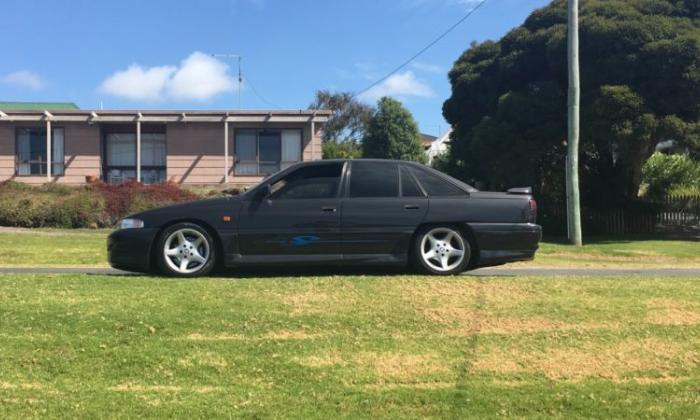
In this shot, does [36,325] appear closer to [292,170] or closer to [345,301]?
[345,301]

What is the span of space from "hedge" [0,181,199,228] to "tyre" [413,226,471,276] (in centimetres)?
1418

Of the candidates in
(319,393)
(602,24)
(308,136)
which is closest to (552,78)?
(602,24)

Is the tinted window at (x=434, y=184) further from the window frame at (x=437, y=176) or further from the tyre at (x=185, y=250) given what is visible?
the tyre at (x=185, y=250)

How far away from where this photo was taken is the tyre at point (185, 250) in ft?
24.3

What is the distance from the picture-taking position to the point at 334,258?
747 cm

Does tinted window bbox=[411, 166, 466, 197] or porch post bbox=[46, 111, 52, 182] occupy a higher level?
porch post bbox=[46, 111, 52, 182]

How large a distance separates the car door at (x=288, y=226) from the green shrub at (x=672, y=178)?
68.2 feet

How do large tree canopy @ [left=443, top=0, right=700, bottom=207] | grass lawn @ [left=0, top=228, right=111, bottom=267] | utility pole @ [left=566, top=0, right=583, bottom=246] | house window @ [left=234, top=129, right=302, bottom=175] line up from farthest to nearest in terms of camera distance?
1. house window @ [left=234, top=129, right=302, bottom=175]
2. large tree canopy @ [left=443, top=0, right=700, bottom=207]
3. utility pole @ [left=566, top=0, right=583, bottom=246]
4. grass lawn @ [left=0, top=228, right=111, bottom=267]

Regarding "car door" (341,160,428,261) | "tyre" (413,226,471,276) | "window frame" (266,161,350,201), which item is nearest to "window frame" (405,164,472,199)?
"car door" (341,160,428,261)

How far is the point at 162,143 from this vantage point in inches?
1025

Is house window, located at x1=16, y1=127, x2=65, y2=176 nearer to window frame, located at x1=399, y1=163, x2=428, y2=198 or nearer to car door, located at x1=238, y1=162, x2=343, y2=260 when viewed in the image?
car door, located at x1=238, y1=162, x2=343, y2=260

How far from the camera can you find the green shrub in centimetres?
2505

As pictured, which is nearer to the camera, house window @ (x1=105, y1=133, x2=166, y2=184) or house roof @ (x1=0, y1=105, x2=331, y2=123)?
house roof @ (x1=0, y1=105, x2=331, y2=123)

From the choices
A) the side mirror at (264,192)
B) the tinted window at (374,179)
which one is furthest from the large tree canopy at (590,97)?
the side mirror at (264,192)
